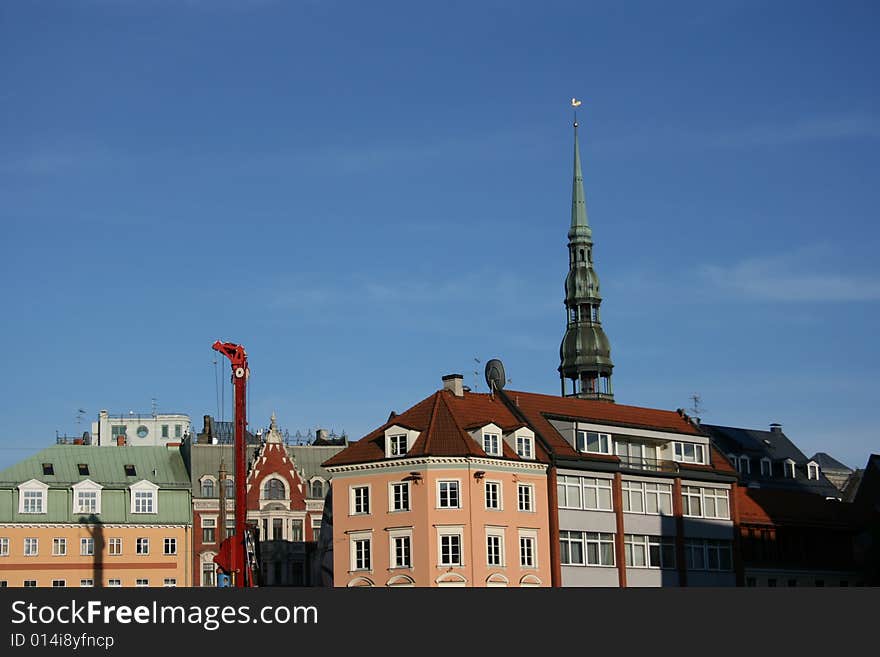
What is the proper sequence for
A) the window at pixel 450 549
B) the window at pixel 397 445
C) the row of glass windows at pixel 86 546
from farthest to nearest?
the row of glass windows at pixel 86 546
the window at pixel 397 445
the window at pixel 450 549

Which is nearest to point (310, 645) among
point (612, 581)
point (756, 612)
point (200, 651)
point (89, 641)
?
point (200, 651)

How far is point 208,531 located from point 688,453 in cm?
4042

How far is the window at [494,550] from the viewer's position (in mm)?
96312

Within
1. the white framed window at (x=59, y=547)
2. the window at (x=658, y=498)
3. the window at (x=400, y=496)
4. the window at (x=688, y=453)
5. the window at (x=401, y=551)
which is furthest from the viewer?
the white framed window at (x=59, y=547)

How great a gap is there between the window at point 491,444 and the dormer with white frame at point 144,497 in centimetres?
3632

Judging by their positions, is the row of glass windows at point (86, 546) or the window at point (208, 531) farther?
the window at point (208, 531)

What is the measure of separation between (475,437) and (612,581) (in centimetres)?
1360

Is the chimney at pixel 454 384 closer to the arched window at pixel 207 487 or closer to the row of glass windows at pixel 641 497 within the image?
the row of glass windows at pixel 641 497

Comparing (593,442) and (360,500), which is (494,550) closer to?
(360,500)

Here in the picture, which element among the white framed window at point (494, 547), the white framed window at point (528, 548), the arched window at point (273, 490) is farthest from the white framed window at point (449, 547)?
the arched window at point (273, 490)

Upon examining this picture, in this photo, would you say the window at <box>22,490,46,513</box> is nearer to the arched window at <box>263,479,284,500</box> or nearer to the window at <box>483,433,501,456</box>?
the arched window at <box>263,479,284,500</box>

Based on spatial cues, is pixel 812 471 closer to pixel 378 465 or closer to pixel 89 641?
pixel 378 465

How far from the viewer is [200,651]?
49.9 metres

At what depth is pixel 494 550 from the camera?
9688cm
